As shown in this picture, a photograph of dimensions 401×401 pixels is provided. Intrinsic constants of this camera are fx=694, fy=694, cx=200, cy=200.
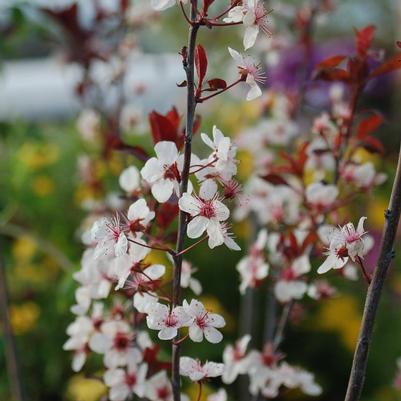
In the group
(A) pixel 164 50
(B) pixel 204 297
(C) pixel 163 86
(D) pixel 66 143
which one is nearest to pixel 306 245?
(B) pixel 204 297

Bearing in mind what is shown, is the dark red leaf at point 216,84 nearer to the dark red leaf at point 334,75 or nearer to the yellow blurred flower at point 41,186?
the dark red leaf at point 334,75

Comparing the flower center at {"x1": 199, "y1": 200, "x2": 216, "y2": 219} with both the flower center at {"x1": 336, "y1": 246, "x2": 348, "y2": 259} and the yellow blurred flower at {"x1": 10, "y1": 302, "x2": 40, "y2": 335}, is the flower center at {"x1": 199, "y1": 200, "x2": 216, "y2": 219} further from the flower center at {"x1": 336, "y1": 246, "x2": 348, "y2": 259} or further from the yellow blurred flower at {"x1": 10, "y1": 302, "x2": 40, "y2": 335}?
the yellow blurred flower at {"x1": 10, "y1": 302, "x2": 40, "y2": 335}

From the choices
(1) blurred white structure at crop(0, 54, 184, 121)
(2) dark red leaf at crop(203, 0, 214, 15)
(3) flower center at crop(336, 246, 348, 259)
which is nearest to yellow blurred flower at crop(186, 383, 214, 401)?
(3) flower center at crop(336, 246, 348, 259)

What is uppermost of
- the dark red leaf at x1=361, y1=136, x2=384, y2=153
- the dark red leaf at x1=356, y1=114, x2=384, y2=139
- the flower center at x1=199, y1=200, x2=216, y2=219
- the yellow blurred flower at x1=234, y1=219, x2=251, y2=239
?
the yellow blurred flower at x1=234, y1=219, x2=251, y2=239

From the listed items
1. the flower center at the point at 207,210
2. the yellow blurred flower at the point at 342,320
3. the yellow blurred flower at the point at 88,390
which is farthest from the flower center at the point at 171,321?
the yellow blurred flower at the point at 342,320

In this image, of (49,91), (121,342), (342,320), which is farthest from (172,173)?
(49,91)

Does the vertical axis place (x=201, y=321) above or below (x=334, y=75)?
below

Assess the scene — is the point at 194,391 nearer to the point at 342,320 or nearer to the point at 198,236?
the point at 342,320
